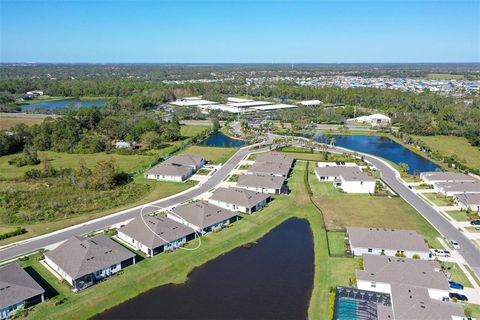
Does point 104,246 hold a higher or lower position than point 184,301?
higher

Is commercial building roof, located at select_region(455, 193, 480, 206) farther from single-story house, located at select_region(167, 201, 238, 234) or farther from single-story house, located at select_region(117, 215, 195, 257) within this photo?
single-story house, located at select_region(117, 215, 195, 257)

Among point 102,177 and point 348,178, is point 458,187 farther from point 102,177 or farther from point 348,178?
point 102,177

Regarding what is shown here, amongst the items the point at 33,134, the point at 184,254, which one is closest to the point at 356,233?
the point at 184,254

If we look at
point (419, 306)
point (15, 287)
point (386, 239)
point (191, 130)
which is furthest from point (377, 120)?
point (15, 287)

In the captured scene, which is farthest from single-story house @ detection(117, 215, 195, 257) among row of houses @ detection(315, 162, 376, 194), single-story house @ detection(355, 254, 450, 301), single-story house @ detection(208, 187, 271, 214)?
row of houses @ detection(315, 162, 376, 194)

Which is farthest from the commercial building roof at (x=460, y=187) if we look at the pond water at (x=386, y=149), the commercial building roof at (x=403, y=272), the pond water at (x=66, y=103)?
the pond water at (x=66, y=103)

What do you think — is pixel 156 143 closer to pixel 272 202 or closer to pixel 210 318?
pixel 272 202
